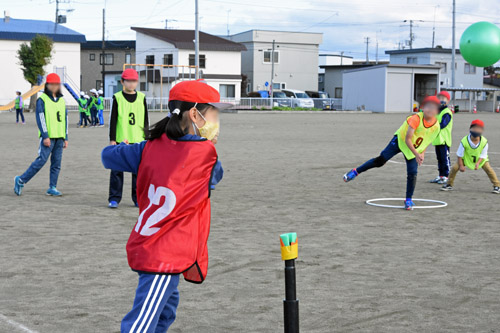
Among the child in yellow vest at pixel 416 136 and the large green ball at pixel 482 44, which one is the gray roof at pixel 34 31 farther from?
the child in yellow vest at pixel 416 136

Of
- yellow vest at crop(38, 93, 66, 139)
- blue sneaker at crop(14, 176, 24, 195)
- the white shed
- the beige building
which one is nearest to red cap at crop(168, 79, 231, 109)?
yellow vest at crop(38, 93, 66, 139)

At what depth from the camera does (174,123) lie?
11.2ft

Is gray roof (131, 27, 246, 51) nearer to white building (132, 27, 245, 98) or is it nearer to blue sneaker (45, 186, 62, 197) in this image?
white building (132, 27, 245, 98)

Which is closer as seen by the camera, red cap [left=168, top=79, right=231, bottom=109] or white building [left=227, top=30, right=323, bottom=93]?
red cap [left=168, top=79, right=231, bottom=109]

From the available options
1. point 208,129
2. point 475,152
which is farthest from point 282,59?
point 208,129

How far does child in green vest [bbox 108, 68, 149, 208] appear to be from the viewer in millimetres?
9383

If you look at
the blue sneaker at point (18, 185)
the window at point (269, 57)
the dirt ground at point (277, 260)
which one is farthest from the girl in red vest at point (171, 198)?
the window at point (269, 57)

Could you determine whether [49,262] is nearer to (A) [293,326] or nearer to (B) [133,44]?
(A) [293,326]

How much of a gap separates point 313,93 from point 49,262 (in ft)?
202

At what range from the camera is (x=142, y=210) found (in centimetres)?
345

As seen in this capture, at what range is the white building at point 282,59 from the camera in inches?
3167

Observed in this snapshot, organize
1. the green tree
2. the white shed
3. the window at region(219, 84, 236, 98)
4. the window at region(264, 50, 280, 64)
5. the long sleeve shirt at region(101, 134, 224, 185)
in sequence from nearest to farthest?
the long sleeve shirt at region(101, 134, 224, 185)
the white shed
the green tree
the window at region(219, 84, 236, 98)
the window at region(264, 50, 280, 64)

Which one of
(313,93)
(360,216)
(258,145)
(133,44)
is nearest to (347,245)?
(360,216)

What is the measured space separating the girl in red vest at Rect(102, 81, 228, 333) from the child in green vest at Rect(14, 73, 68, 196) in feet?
23.3
